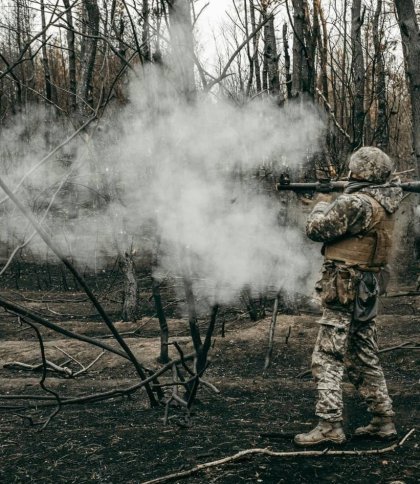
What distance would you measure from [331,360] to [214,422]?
105 cm

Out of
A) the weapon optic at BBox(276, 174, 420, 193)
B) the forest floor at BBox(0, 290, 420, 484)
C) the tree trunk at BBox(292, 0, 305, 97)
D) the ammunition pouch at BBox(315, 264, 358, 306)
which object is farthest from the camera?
the tree trunk at BBox(292, 0, 305, 97)

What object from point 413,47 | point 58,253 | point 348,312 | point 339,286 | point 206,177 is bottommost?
point 348,312

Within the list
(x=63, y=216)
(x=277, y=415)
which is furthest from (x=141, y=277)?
Answer: (x=277, y=415)

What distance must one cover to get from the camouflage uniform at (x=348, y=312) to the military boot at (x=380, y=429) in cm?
5

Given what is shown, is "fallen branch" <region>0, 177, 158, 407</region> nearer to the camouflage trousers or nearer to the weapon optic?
the camouflage trousers

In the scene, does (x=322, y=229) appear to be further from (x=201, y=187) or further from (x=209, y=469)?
(x=201, y=187)

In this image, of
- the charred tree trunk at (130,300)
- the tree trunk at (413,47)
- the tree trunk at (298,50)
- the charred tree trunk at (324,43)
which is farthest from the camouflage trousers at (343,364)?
the charred tree trunk at (130,300)

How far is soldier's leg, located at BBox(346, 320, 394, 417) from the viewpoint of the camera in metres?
4.04

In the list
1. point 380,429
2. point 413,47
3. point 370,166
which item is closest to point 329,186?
point 370,166

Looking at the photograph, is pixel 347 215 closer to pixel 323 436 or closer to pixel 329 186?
pixel 329 186

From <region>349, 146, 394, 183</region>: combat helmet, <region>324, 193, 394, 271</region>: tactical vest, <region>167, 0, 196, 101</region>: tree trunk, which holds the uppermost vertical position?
<region>167, 0, 196, 101</region>: tree trunk

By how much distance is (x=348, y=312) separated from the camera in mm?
4055

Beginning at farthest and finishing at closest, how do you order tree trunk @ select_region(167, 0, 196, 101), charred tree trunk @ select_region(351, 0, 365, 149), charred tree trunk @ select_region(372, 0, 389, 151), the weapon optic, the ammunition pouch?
charred tree trunk @ select_region(372, 0, 389, 151) → charred tree trunk @ select_region(351, 0, 365, 149) → tree trunk @ select_region(167, 0, 196, 101) → the weapon optic → the ammunition pouch

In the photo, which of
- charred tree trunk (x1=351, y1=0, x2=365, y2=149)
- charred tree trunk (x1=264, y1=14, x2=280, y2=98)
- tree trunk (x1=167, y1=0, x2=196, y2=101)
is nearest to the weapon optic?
tree trunk (x1=167, y1=0, x2=196, y2=101)
